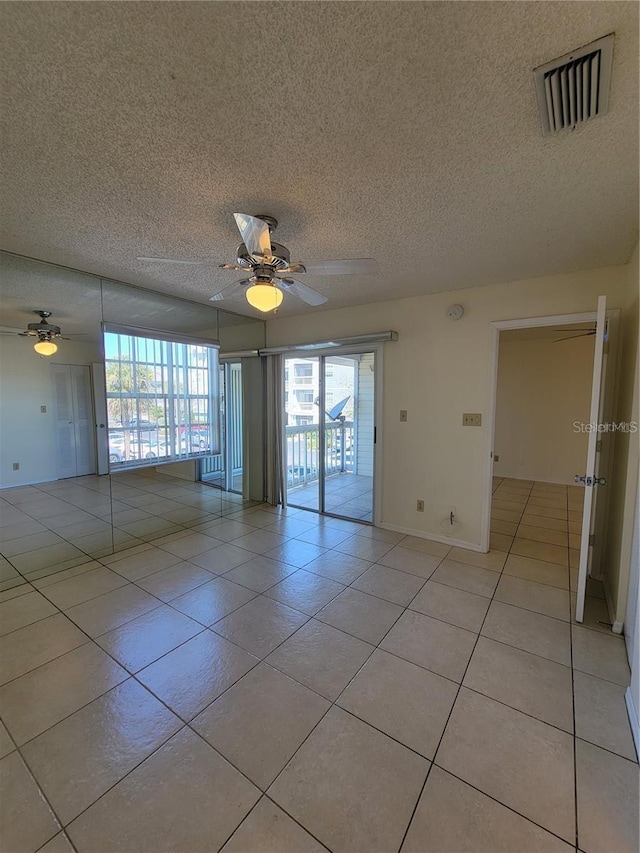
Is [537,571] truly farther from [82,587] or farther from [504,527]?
[82,587]

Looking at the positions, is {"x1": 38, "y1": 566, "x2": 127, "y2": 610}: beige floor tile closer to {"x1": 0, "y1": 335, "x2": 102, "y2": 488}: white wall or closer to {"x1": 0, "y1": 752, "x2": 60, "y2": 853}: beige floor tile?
{"x1": 0, "y1": 752, "x2": 60, "y2": 853}: beige floor tile

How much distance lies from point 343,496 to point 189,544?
211 centimetres

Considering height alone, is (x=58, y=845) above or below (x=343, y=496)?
below

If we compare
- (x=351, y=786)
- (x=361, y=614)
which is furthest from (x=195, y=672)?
(x=361, y=614)

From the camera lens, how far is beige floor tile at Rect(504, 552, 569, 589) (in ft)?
9.05

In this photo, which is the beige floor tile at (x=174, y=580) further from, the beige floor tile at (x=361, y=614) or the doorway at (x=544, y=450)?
the doorway at (x=544, y=450)

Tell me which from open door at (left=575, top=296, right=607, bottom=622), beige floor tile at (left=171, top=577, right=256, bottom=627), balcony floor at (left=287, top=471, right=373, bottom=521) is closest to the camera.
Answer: open door at (left=575, top=296, right=607, bottom=622)

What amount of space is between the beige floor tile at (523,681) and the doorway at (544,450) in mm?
1017

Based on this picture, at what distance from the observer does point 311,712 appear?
1.59m

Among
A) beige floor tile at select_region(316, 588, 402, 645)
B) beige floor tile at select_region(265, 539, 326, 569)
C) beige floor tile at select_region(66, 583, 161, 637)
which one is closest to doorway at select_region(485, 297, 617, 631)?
beige floor tile at select_region(316, 588, 402, 645)

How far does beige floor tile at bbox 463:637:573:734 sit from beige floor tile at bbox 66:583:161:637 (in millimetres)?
2144

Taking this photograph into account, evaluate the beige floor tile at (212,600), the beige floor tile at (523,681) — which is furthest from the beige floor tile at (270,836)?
the beige floor tile at (212,600)

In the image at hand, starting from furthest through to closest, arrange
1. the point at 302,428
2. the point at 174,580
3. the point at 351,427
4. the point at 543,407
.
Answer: the point at 543,407 → the point at 302,428 → the point at 351,427 → the point at 174,580

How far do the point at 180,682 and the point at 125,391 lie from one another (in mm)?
2529
